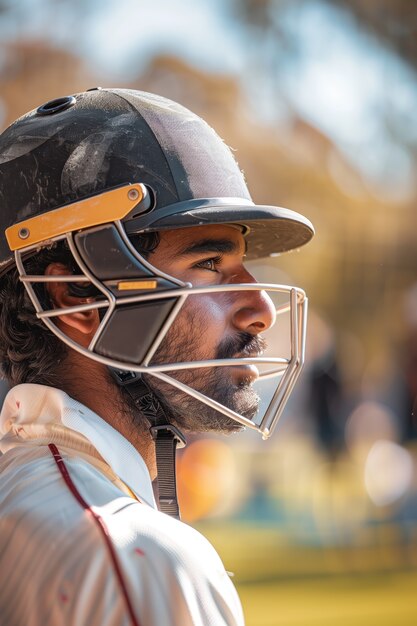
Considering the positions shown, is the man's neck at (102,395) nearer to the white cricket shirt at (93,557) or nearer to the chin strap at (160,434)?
the chin strap at (160,434)

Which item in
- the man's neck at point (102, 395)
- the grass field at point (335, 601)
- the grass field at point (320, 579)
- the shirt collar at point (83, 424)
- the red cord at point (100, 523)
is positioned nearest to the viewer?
the red cord at point (100, 523)

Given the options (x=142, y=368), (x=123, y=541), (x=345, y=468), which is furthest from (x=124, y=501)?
(x=345, y=468)

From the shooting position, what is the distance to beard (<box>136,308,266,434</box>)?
7.34 feet

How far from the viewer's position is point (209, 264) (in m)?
2.30

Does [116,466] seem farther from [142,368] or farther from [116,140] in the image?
[116,140]

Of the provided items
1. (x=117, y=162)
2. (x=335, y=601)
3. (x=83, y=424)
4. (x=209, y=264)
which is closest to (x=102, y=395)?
(x=83, y=424)

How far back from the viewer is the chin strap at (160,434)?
225 centimetres

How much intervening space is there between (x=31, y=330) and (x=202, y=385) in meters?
0.44

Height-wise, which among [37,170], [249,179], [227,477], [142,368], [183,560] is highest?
[37,170]

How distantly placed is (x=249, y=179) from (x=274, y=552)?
7.90 m

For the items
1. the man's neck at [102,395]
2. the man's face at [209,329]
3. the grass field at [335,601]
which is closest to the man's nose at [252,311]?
the man's face at [209,329]

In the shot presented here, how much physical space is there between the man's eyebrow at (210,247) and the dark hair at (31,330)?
0.07 m

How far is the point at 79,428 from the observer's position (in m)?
1.95

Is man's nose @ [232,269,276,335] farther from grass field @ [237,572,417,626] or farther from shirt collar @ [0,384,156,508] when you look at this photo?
grass field @ [237,572,417,626]
